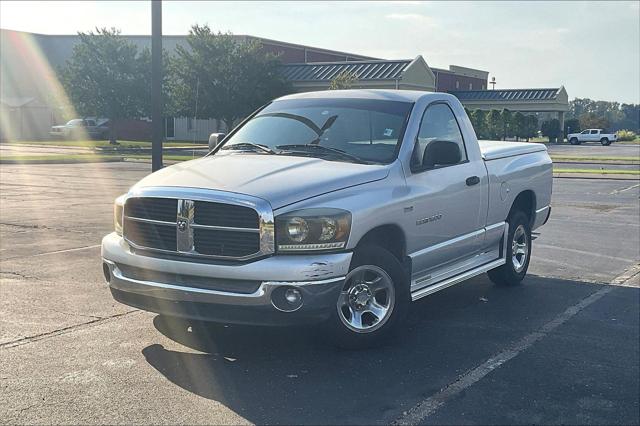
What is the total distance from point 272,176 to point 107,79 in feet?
145

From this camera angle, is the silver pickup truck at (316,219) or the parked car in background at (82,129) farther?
the parked car in background at (82,129)

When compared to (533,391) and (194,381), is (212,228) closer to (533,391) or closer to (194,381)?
(194,381)

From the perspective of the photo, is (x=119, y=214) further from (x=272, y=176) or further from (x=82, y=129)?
(x=82, y=129)

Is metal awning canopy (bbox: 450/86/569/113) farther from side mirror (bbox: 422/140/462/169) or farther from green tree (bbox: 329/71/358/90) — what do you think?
side mirror (bbox: 422/140/462/169)

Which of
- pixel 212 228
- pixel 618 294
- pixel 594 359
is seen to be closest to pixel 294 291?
pixel 212 228

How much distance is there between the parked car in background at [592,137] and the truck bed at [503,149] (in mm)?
68472

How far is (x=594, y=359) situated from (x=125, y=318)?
3.89 meters

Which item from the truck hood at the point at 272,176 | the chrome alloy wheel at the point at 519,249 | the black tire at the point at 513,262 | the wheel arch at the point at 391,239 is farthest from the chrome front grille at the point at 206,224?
the chrome alloy wheel at the point at 519,249

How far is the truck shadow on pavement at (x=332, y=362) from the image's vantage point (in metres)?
4.39

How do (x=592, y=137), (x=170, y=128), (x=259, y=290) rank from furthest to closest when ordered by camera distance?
1. (x=592, y=137)
2. (x=170, y=128)
3. (x=259, y=290)

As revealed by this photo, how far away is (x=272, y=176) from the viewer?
528 centimetres

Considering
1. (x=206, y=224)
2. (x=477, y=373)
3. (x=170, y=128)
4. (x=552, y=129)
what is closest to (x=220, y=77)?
(x=170, y=128)

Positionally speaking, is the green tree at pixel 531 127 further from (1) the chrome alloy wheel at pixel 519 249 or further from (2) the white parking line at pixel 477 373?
(2) the white parking line at pixel 477 373

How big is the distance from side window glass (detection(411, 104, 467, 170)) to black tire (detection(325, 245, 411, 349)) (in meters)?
0.99
